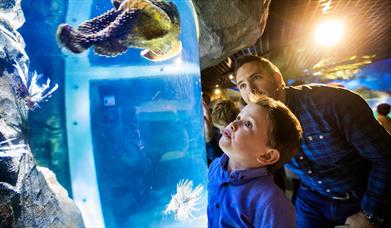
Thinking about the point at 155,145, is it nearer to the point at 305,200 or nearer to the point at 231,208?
the point at 231,208

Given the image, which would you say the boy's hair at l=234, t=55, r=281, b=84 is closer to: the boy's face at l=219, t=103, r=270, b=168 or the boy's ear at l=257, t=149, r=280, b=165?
the boy's face at l=219, t=103, r=270, b=168

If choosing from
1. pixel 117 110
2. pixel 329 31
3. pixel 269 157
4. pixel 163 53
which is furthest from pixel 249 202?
pixel 329 31

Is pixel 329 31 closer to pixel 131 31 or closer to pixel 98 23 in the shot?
pixel 131 31

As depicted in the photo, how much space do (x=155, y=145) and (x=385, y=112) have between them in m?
5.58

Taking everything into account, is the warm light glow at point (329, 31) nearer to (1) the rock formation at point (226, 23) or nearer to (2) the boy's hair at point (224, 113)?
(1) the rock formation at point (226, 23)

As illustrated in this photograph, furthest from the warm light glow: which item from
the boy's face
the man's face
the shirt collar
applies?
the shirt collar

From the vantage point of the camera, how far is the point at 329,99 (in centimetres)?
179

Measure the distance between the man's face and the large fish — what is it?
26.0 inches

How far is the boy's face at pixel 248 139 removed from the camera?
1392 mm

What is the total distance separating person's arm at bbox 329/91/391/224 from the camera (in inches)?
66.3

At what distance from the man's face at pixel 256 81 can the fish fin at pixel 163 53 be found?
661 mm

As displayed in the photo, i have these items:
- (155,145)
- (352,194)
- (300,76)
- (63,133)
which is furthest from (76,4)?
(300,76)

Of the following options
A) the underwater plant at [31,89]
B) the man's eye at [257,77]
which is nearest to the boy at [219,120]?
→ the man's eye at [257,77]

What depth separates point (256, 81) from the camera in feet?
6.53
